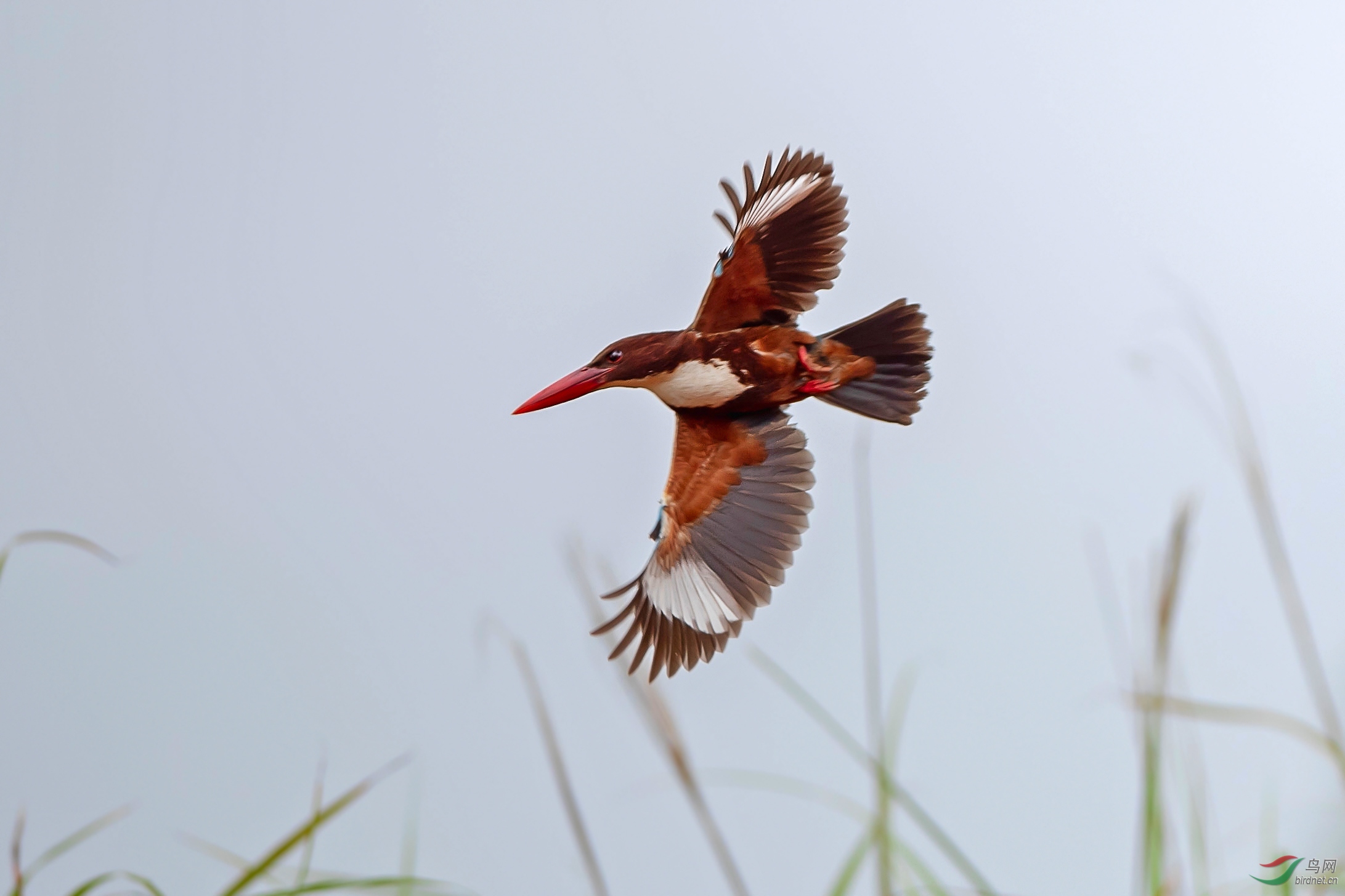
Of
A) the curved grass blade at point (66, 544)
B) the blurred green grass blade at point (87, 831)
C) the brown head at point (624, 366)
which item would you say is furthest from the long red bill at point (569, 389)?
the blurred green grass blade at point (87, 831)

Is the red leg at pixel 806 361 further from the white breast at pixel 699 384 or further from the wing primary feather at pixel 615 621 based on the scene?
the wing primary feather at pixel 615 621

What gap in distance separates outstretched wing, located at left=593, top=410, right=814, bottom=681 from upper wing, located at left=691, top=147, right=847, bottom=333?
111 mm

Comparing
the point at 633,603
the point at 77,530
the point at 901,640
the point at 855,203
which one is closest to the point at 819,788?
the point at 901,640

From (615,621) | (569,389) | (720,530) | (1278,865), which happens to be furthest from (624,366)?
(1278,865)

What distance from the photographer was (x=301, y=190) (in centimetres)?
107

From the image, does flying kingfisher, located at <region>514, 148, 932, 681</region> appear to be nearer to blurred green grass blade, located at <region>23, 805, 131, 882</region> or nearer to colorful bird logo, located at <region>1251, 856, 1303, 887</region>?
blurred green grass blade, located at <region>23, 805, 131, 882</region>

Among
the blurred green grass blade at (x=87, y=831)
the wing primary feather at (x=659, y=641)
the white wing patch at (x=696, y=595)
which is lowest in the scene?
the blurred green grass blade at (x=87, y=831)

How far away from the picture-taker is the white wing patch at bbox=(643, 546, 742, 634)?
0.97m

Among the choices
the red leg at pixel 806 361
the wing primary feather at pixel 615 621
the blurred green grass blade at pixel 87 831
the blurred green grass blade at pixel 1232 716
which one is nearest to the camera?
the blurred green grass blade at pixel 1232 716

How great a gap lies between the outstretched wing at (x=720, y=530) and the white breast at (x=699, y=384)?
21mm

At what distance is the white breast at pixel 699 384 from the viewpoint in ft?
3.27

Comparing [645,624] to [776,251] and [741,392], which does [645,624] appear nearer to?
[741,392]

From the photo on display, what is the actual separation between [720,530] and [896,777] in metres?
0.32

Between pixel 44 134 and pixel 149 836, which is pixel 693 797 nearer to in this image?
pixel 149 836
